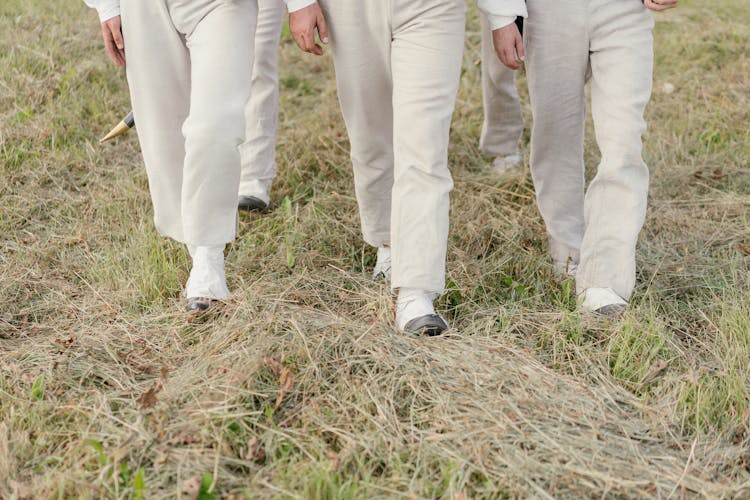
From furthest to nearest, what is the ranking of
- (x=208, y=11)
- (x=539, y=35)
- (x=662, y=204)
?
(x=662, y=204) → (x=539, y=35) → (x=208, y=11)

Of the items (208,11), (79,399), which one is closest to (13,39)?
(208,11)

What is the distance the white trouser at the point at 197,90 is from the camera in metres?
3.11

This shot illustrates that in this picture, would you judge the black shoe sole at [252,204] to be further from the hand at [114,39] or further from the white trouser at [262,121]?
the hand at [114,39]

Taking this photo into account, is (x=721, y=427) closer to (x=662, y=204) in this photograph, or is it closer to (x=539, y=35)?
(x=539, y=35)

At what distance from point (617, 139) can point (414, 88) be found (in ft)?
2.61

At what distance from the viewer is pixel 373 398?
8.86ft

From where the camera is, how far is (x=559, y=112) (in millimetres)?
3461

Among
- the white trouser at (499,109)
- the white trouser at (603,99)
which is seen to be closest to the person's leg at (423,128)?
the white trouser at (603,99)

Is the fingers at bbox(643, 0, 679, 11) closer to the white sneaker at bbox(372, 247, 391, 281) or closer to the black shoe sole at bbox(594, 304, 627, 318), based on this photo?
the black shoe sole at bbox(594, 304, 627, 318)

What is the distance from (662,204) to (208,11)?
99.6 inches

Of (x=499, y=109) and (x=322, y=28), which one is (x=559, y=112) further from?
(x=499, y=109)

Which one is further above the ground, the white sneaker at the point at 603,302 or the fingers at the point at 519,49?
the fingers at the point at 519,49

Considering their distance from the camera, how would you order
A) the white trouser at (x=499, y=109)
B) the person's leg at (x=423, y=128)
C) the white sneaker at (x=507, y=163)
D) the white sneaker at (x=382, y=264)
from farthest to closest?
1. the white sneaker at (x=507, y=163)
2. the white trouser at (x=499, y=109)
3. the white sneaker at (x=382, y=264)
4. the person's leg at (x=423, y=128)

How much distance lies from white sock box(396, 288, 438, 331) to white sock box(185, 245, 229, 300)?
0.69 m
